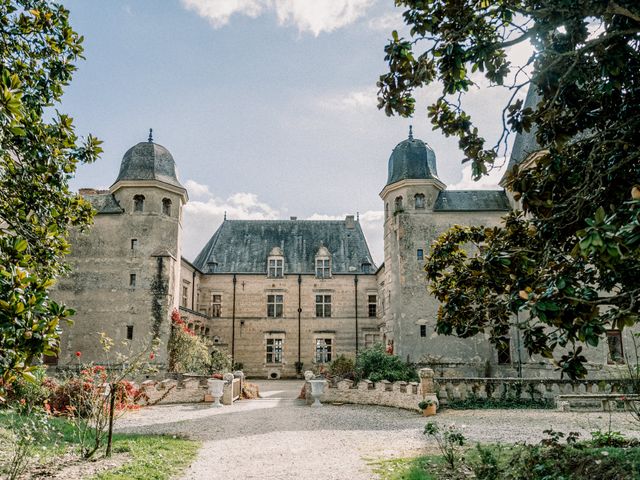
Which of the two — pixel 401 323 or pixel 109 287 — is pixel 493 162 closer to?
pixel 401 323

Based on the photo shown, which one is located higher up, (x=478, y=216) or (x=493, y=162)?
(x=478, y=216)

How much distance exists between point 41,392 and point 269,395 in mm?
9502

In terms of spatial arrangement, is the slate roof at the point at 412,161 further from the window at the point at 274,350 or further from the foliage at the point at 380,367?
the window at the point at 274,350

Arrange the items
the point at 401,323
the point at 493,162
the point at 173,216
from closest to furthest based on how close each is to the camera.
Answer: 1. the point at 493,162
2. the point at 401,323
3. the point at 173,216

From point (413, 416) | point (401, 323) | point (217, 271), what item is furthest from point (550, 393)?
point (217, 271)

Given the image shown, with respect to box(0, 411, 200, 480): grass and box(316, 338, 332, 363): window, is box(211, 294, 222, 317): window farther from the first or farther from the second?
box(0, 411, 200, 480): grass

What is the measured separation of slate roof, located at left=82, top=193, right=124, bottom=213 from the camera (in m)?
23.5

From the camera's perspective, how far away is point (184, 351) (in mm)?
22016

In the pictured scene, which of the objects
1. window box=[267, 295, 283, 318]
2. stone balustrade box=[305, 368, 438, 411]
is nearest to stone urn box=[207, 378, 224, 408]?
stone balustrade box=[305, 368, 438, 411]

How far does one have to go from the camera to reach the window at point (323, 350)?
97.6 ft

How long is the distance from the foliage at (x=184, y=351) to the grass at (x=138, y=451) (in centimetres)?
1138

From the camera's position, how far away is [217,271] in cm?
3061

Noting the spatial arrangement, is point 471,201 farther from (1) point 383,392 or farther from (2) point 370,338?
(1) point 383,392

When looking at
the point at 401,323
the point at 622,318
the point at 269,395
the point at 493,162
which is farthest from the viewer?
the point at 401,323
